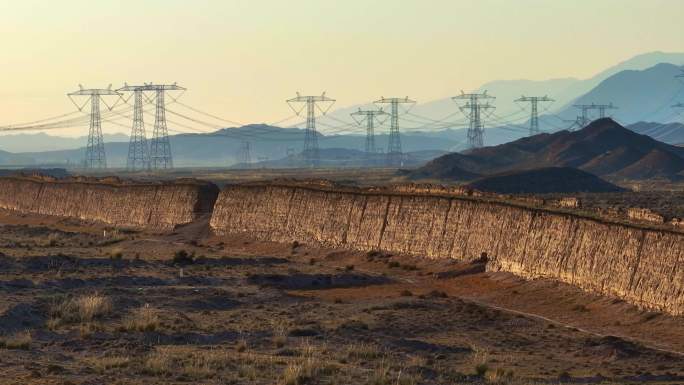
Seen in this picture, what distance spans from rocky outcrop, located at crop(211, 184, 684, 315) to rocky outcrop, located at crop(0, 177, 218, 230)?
4.71 metres

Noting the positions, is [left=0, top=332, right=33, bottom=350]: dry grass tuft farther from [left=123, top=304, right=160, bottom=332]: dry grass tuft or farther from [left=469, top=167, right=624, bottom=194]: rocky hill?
[left=469, top=167, right=624, bottom=194]: rocky hill

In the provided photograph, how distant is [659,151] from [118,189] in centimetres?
10598

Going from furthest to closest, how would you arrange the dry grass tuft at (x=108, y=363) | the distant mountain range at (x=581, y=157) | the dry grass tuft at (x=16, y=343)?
the distant mountain range at (x=581, y=157), the dry grass tuft at (x=16, y=343), the dry grass tuft at (x=108, y=363)

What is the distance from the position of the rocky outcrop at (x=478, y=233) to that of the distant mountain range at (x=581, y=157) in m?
91.4

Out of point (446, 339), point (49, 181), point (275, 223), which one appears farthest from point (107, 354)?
point (49, 181)

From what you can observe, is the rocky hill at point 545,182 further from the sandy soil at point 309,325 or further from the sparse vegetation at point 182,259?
the sandy soil at point 309,325

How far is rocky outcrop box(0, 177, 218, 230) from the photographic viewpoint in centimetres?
Result: 7119

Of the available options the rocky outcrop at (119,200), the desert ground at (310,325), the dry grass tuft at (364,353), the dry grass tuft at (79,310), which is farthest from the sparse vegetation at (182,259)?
the dry grass tuft at (364,353)

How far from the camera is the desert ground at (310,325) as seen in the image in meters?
25.0

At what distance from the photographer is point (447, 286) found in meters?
43.2

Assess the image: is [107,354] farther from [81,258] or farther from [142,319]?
[81,258]

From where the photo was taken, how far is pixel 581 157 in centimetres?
17538

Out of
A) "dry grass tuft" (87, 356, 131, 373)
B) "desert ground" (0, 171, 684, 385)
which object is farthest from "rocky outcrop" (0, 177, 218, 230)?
"dry grass tuft" (87, 356, 131, 373)

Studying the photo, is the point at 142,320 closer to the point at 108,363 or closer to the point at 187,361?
the point at 187,361
